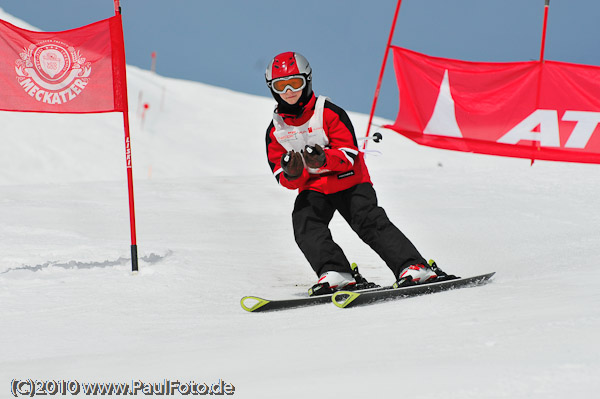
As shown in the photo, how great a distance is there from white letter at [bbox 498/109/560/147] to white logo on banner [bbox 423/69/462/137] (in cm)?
61

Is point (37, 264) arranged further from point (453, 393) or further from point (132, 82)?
point (132, 82)

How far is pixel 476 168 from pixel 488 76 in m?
3.93

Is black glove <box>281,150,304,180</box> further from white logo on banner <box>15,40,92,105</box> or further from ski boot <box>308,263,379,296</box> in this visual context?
white logo on banner <box>15,40,92,105</box>

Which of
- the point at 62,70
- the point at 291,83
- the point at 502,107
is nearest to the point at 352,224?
the point at 291,83

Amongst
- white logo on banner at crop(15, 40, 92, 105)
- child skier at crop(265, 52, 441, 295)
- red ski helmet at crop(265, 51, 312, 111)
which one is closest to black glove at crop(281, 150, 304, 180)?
child skier at crop(265, 52, 441, 295)

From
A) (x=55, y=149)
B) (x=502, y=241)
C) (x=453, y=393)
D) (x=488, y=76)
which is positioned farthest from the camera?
(x=55, y=149)

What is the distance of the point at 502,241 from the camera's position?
6.77 meters

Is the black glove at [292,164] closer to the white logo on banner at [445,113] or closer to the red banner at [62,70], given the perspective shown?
the red banner at [62,70]

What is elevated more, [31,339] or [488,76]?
[488,76]

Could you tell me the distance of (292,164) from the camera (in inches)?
165

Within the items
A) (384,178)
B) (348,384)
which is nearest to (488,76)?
(384,178)

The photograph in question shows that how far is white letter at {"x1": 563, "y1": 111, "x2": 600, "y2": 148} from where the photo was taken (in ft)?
→ 26.6

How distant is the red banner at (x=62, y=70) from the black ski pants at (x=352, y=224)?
1874 mm

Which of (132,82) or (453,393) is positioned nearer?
(453,393)
